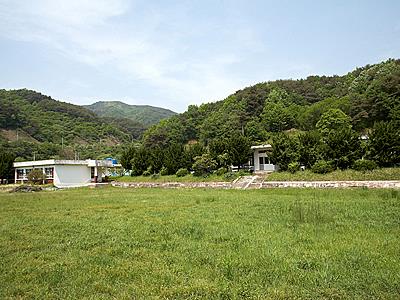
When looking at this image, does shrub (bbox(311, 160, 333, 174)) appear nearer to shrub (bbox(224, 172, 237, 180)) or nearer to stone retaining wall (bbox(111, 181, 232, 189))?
stone retaining wall (bbox(111, 181, 232, 189))

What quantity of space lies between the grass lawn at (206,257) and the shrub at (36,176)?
33471 mm

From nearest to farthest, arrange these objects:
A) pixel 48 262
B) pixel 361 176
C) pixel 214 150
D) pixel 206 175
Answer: pixel 48 262 < pixel 361 176 < pixel 206 175 < pixel 214 150

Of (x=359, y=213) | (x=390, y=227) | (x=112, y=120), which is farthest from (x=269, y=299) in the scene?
(x=112, y=120)

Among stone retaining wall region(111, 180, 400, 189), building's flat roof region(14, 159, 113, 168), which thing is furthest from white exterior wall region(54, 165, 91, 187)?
stone retaining wall region(111, 180, 400, 189)

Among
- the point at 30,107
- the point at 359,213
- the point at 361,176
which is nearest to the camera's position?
the point at 359,213

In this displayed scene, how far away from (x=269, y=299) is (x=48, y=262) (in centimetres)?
469

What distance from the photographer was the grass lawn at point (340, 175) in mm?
25619

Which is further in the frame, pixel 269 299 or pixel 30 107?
pixel 30 107

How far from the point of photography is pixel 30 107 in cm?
10200

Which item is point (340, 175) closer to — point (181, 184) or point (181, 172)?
point (181, 184)

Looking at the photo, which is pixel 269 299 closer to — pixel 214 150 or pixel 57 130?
pixel 214 150

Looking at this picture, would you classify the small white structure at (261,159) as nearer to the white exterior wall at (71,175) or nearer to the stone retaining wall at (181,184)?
the stone retaining wall at (181,184)

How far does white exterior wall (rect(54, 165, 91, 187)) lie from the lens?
4488 centimetres

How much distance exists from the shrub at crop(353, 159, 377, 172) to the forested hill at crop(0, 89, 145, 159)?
2439 inches
